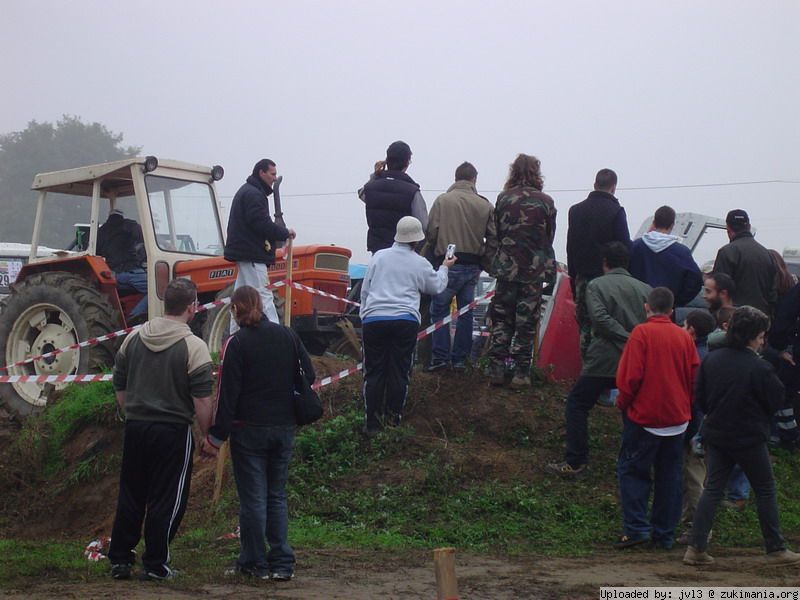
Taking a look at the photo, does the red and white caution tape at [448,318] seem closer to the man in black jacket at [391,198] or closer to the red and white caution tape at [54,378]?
the man in black jacket at [391,198]

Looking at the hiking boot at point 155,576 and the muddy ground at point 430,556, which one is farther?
the hiking boot at point 155,576

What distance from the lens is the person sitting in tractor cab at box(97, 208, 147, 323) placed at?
1192 cm

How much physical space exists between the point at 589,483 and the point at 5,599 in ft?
15.2

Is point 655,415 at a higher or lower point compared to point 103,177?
lower

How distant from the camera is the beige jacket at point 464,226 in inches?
379

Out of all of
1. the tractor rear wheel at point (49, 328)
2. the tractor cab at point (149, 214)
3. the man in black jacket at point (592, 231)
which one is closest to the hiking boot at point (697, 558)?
the man in black jacket at point (592, 231)

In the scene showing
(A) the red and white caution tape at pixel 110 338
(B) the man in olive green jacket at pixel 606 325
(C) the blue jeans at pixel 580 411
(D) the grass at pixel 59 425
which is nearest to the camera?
(B) the man in olive green jacket at pixel 606 325

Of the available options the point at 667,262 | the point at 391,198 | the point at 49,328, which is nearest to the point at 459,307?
the point at 391,198

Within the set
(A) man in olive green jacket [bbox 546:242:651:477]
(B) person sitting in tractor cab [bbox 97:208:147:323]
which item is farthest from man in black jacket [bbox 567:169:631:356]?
(B) person sitting in tractor cab [bbox 97:208:147:323]

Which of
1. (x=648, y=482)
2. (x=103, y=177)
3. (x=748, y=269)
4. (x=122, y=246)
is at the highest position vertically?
(x=103, y=177)

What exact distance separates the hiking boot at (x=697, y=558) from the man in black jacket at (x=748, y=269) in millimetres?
3302

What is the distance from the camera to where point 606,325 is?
25.9 ft

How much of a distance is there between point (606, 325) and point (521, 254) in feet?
5.38

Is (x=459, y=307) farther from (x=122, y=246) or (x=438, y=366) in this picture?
(x=122, y=246)
